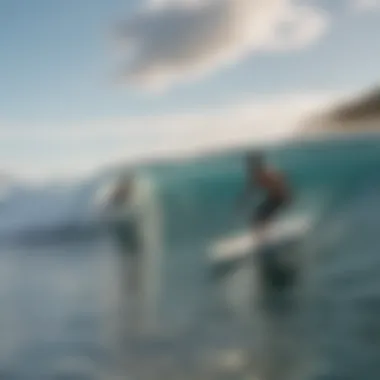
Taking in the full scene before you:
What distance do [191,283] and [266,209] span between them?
6.1 inches

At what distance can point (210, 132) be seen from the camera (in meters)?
1.00

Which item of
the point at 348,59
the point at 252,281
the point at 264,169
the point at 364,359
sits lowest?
the point at 364,359

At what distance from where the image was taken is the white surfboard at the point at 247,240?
96 cm

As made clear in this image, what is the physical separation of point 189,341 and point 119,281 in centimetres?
14

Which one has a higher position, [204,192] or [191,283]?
[204,192]

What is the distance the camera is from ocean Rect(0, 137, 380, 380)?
934 millimetres

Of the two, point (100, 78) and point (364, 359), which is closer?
point (364, 359)

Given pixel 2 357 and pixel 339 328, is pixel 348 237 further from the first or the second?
pixel 2 357

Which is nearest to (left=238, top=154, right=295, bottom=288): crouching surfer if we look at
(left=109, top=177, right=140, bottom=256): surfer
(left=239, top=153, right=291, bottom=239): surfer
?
(left=239, top=153, right=291, bottom=239): surfer

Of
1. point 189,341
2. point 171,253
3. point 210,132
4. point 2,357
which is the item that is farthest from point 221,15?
point 2,357

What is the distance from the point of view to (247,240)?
0.97 metres

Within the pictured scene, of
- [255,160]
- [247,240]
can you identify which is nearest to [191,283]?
[247,240]

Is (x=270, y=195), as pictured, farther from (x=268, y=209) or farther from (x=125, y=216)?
(x=125, y=216)

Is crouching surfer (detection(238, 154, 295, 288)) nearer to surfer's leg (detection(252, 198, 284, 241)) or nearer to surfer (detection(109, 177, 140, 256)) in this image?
surfer's leg (detection(252, 198, 284, 241))
